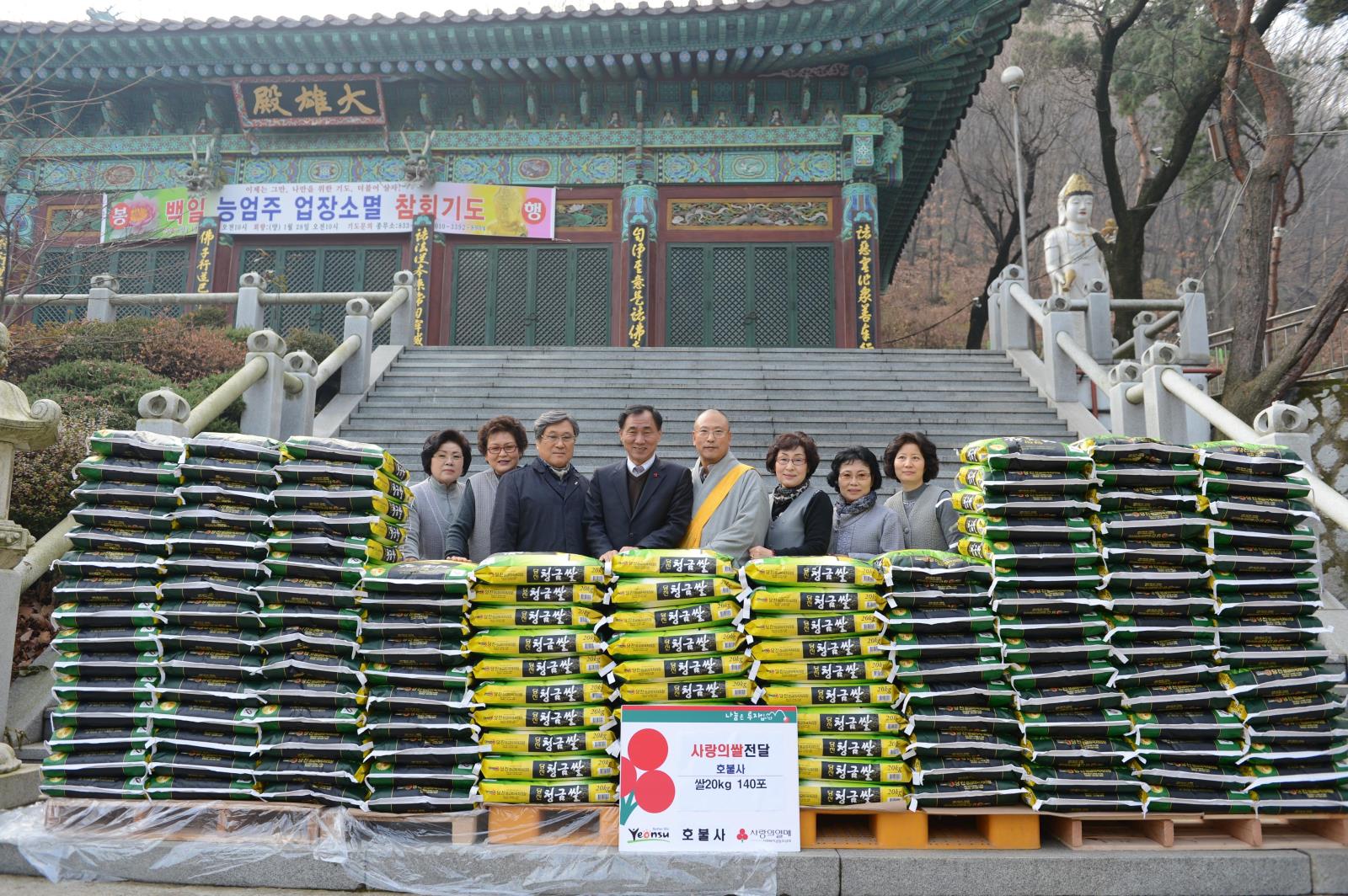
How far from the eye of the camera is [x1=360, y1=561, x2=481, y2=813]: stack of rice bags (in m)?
3.44

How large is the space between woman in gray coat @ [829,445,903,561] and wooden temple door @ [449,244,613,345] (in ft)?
32.3

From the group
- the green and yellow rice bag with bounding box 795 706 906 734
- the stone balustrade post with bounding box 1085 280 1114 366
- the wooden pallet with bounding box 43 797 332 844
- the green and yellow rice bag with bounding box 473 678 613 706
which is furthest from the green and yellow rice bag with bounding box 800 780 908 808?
the stone balustrade post with bounding box 1085 280 1114 366

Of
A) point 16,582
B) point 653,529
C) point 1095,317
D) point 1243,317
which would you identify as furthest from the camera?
point 1243,317

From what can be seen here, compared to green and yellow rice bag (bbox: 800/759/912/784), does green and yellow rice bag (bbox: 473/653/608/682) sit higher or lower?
higher

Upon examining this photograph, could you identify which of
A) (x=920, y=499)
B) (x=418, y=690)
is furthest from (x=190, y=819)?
(x=920, y=499)

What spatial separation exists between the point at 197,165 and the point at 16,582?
12.5 m

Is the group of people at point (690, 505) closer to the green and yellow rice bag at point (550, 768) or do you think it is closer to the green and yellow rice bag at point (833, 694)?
the green and yellow rice bag at point (833, 694)

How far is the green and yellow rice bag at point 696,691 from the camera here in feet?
11.4

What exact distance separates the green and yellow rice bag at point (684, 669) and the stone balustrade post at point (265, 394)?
465 centimetres

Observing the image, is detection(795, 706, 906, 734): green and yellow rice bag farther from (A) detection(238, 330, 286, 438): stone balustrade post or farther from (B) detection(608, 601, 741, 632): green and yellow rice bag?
(A) detection(238, 330, 286, 438): stone balustrade post

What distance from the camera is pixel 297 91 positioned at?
14.5 m

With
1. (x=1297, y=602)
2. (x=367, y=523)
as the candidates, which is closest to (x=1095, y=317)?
(x=1297, y=602)

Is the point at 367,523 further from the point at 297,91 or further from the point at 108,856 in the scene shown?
the point at 297,91

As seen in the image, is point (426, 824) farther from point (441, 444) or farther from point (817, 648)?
point (441, 444)
